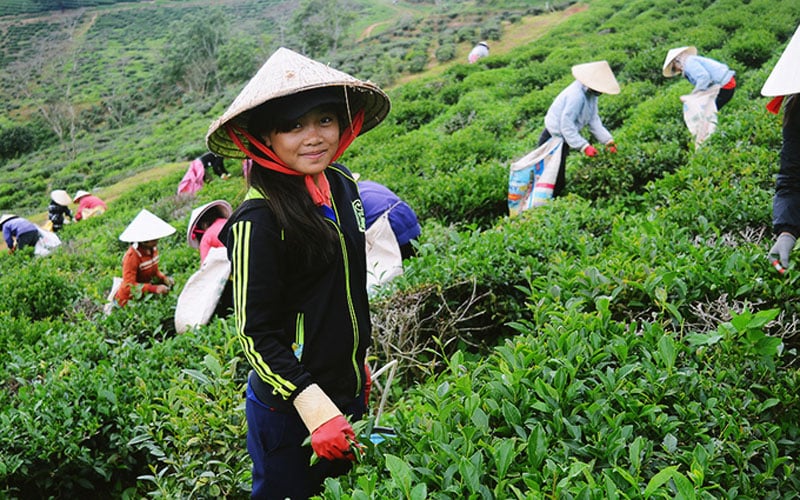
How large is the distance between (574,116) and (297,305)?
171 inches

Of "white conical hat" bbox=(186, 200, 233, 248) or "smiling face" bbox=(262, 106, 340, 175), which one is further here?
"white conical hat" bbox=(186, 200, 233, 248)

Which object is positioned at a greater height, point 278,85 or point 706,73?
point 278,85

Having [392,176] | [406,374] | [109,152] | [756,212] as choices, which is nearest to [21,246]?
[392,176]

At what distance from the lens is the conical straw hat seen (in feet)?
5.56

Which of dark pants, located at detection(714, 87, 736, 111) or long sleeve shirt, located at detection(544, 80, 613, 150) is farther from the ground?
long sleeve shirt, located at detection(544, 80, 613, 150)

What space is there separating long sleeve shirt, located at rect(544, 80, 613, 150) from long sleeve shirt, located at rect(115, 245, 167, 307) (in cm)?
402

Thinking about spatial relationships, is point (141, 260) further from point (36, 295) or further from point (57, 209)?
point (57, 209)

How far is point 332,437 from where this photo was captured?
1641 mm

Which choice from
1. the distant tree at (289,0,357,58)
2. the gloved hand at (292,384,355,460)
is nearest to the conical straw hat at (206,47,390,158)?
the gloved hand at (292,384,355,460)

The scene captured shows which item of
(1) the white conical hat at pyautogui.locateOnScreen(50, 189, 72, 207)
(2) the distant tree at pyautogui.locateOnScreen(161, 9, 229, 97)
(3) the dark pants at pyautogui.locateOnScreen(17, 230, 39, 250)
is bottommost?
(2) the distant tree at pyautogui.locateOnScreen(161, 9, 229, 97)

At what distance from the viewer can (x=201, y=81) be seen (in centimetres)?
4625

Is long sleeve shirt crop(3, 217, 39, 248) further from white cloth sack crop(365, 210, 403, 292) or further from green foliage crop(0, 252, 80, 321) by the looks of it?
white cloth sack crop(365, 210, 403, 292)

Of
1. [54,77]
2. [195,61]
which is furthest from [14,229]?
[54,77]

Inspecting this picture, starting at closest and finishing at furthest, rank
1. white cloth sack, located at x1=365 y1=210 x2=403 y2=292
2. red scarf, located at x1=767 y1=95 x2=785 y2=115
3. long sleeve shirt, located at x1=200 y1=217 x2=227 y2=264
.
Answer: red scarf, located at x1=767 y1=95 x2=785 y2=115, white cloth sack, located at x1=365 y1=210 x2=403 y2=292, long sleeve shirt, located at x1=200 y1=217 x2=227 y2=264
